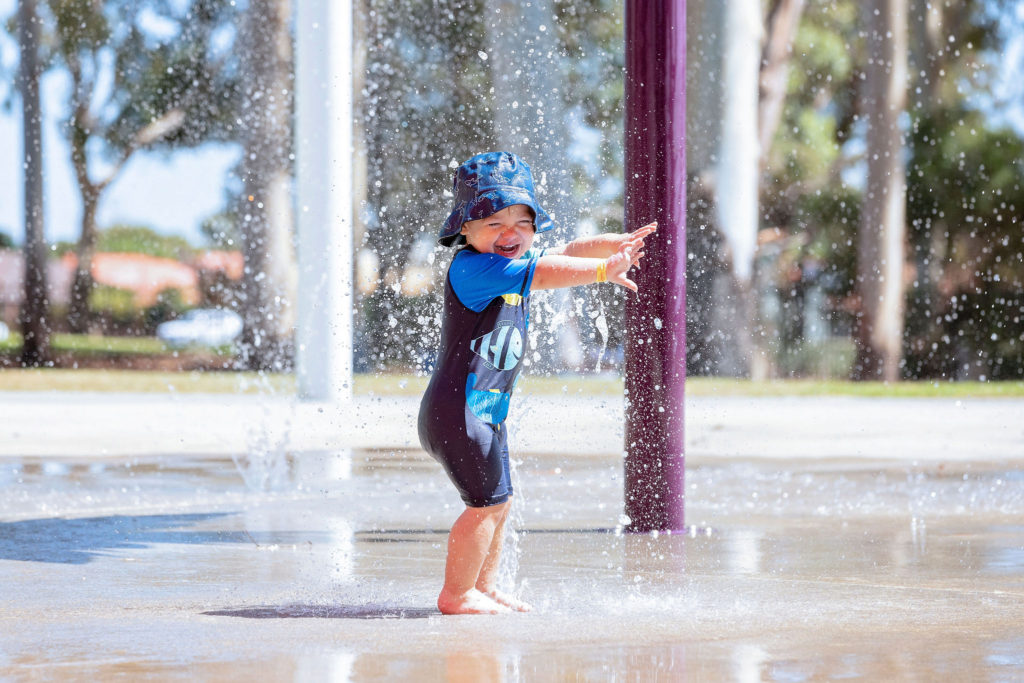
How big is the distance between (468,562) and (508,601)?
198mm

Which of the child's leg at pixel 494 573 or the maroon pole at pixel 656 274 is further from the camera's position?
the maroon pole at pixel 656 274

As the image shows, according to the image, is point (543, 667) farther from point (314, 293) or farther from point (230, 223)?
point (230, 223)

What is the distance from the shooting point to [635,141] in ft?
19.8

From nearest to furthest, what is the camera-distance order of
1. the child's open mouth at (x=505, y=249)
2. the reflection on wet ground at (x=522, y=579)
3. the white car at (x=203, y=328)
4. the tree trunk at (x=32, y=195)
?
the reflection on wet ground at (x=522, y=579)
the child's open mouth at (x=505, y=249)
the tree trunk at (x=32, y=195)
the white car at (x=203, y=328)

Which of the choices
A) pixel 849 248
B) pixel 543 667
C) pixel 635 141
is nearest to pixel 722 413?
pixel 635 141

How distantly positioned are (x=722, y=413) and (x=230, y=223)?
2180 cm

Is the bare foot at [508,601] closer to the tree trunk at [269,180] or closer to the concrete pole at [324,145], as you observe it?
the concrete pole at [324,145]

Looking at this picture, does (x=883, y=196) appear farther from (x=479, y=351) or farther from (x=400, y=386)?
(x=479, y=351)

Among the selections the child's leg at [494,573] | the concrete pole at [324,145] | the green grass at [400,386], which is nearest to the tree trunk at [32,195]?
the green grass at [400,386]

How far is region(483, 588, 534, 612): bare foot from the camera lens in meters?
4.39

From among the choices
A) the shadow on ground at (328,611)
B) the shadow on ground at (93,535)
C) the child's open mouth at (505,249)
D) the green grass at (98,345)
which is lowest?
the green grass at (98,345)

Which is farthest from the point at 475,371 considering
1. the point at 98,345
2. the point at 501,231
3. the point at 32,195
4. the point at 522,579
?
the point at 98,345

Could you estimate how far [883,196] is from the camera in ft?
79.3

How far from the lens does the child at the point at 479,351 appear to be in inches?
169
